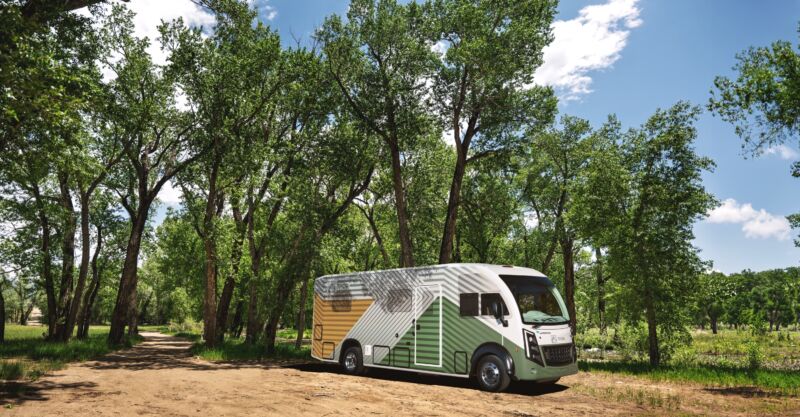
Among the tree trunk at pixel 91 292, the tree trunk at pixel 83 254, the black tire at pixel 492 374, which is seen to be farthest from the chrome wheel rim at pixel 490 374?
the tree trunk at pixel 91 292

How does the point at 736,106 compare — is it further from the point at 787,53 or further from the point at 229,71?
the point at 229,71

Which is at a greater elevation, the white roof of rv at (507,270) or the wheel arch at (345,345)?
the white roof of rv at (507,270)

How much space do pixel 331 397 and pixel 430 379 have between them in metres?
4.49

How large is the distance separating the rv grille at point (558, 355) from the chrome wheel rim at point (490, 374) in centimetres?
123

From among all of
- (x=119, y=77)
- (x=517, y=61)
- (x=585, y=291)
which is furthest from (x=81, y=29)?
(x=585, y=291)

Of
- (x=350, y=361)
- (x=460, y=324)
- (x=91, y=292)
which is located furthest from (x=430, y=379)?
(x=91, y=292)

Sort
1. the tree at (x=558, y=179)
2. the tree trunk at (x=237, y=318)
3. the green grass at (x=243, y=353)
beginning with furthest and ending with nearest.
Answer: the tree trunk at (x=237, y=318)
the tree at (x=558, y=179)
the green grass at (x=243, y=353)

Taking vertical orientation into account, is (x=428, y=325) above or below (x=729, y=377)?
above

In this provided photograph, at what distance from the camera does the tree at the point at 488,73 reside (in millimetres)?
19594

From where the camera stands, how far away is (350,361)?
1547 centimetres

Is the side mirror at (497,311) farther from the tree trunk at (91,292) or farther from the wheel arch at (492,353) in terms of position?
the tree trunk at (91,292)

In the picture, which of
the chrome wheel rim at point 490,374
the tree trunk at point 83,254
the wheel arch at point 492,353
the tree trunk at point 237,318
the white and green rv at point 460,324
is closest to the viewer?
the wheel arch at point 492,353

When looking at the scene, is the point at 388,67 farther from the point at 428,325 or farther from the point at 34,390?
the point at 34,390

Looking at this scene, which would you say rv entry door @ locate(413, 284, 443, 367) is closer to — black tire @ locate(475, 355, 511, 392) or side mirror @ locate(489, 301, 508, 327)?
black tire @ locate(475, 355, 511, 392)
